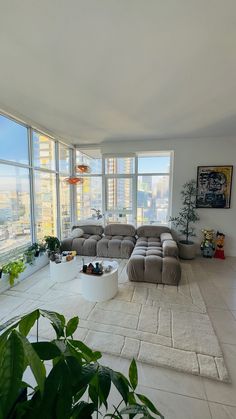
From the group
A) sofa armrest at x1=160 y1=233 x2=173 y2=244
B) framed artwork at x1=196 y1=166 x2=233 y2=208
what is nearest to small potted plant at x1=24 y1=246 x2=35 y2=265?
sofa armrest at x1=160 y1=233 x2=173 y2=244

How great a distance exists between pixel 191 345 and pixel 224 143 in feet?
14.4

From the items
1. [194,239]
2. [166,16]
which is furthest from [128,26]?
[194,239]

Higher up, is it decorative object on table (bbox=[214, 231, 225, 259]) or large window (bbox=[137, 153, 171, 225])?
large window (bbox=[137, 153, 171, 225])

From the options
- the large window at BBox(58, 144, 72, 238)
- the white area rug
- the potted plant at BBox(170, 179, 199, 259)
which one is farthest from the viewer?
the large window at BBox(58, 144, 72, 238)

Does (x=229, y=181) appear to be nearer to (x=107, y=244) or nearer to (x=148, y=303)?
(x=107, y=244)

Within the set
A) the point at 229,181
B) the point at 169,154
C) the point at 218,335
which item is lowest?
the point at 218,335

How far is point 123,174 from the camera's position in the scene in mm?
5688

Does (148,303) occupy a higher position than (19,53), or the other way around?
(19,53)

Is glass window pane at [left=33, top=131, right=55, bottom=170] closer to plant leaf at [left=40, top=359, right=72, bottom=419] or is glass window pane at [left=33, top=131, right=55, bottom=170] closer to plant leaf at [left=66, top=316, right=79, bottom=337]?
plant leaf at [left=66, top=316, right=79, bottom=337]

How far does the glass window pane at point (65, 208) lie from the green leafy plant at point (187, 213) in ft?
9.28

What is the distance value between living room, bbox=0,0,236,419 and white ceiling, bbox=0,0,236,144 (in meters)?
0.01

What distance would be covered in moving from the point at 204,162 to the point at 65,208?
3.76m

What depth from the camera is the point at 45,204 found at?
4652mm

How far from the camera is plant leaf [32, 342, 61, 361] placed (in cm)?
57
